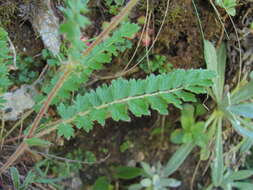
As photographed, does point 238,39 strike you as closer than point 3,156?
No

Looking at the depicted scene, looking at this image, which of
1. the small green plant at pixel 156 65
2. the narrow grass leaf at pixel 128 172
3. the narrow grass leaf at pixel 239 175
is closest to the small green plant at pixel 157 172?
the narrow grass leaf at pixel 128 172

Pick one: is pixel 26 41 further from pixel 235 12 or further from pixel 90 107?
pixel 235 12

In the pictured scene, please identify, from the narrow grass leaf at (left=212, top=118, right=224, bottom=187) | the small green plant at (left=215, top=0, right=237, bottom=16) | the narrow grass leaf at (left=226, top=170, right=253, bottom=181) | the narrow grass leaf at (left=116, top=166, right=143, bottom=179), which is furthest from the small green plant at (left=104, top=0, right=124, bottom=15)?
the narrow grass leaf at (left=226, top=170, right=253, bottom=181)

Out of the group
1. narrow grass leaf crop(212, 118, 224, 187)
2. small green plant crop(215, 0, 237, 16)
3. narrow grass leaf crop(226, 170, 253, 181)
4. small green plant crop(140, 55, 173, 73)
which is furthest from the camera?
narrow grass leaf crop(226, 170, 253, 181)

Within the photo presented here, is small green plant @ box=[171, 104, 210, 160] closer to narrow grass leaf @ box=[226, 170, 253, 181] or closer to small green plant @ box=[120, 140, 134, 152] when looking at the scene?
narrow grass leaf @ box=[226, 170, 253, 181]

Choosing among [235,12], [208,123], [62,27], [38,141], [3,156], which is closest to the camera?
[62,27]

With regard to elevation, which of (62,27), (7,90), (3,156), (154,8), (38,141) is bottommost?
(3,156)

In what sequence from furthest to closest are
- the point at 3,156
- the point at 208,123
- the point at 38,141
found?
the point at 208,123, the point at 3,156, the point at 38,141

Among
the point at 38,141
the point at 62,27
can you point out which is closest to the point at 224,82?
the point at 38,141
